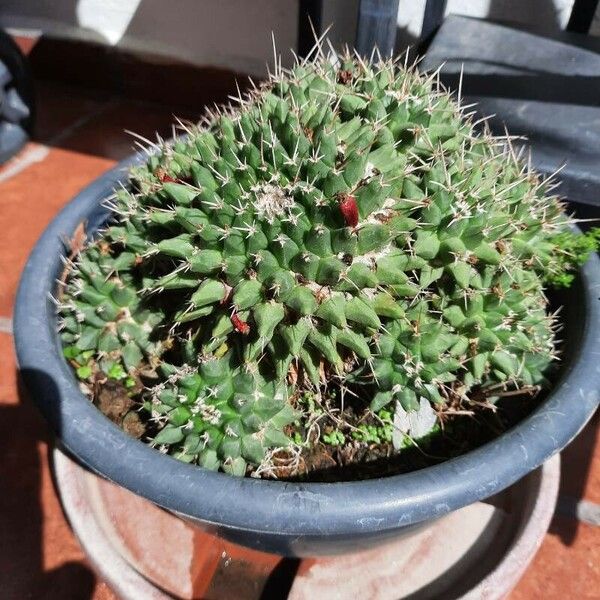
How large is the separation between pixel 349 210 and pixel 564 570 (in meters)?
0.84

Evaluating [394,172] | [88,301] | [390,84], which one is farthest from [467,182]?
[88,301]

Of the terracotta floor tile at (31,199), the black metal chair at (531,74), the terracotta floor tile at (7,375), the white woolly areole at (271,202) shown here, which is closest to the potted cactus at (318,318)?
the white woolly areole at (271,202)

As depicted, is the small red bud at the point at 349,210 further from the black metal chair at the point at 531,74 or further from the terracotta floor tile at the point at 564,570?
the terracotta floor tile at the point at 564,570

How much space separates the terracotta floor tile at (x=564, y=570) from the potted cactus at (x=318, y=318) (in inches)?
14.5

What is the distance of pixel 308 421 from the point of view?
899 mm

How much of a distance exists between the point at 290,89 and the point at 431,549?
2.42ft

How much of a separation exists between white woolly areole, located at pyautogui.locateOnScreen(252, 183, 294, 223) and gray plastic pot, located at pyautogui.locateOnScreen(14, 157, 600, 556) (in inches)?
11.5

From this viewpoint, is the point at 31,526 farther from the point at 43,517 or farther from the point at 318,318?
the point at 318,318

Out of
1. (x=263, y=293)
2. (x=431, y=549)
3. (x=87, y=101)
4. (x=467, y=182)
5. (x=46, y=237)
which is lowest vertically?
(x=431, y=549)

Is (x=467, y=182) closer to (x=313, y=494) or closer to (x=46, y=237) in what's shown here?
(x=313, y=494)

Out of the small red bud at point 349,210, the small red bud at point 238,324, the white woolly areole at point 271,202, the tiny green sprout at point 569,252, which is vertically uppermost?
the small red bud at point 349,210

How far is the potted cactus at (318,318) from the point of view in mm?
711

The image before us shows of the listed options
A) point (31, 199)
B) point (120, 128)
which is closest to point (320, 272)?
point (31, 199)

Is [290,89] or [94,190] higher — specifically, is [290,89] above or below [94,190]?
above
